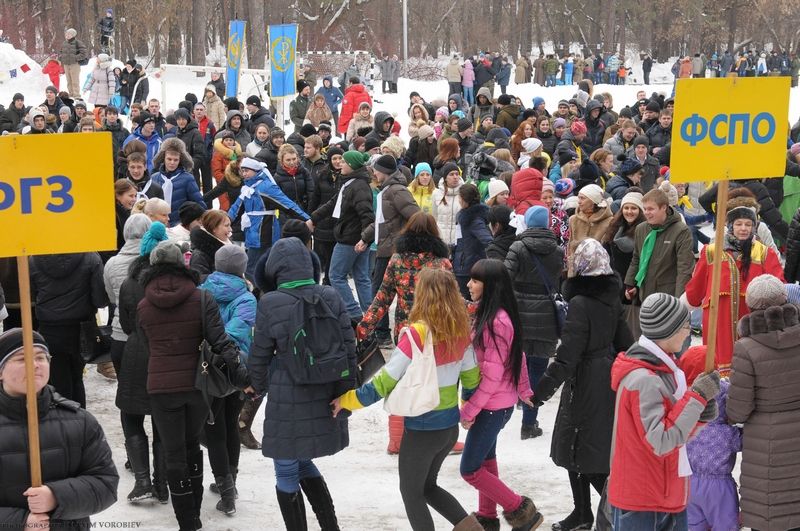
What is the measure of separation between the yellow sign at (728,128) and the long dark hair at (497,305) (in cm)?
119

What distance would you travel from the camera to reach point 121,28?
188 feet

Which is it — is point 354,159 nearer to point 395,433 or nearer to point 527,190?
point 527,190

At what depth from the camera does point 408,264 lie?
23.8ft

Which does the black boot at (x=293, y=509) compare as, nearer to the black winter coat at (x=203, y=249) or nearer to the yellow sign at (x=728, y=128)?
the black winter coat at (x=203, y=249)

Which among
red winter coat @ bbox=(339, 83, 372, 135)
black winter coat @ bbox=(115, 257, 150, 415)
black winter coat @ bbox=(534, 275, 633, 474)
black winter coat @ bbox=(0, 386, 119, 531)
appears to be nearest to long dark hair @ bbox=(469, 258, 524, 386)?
black winter coat @ bbox=(534, 275, 633, 474)

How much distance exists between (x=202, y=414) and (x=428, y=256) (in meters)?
1.93

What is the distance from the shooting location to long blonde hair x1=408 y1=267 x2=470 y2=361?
5449mm

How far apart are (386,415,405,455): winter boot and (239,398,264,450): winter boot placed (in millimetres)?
937

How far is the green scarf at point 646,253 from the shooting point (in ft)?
26.9

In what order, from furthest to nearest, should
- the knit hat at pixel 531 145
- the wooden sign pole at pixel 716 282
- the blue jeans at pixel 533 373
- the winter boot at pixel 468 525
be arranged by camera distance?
the knit hat at pixel 531 145 → the blue jeans at pixel 533 373 → the winter boot at pixel 468 525 → the wooden sign pole at pixel 716 282

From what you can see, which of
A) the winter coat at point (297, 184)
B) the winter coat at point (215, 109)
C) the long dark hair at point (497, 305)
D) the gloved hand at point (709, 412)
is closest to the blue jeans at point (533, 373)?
the long dark hair at point (497, 305)

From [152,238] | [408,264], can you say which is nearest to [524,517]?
[408,264]

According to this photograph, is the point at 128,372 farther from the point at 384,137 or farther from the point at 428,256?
the point at 384,137

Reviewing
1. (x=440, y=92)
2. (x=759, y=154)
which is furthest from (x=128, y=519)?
(x=440, y=92)
